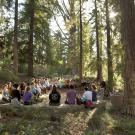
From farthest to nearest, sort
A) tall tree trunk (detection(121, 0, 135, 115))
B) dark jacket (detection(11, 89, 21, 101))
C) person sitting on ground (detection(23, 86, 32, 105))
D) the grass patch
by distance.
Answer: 1. dark jacket (detection(11, 89, 21, 101))
2. person sitting on ground (detection(23, 86, 32, 105))
3. tall tree trunk (detection(121, 0, 135, 115))
4. the grass patch

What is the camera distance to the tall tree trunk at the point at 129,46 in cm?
1814

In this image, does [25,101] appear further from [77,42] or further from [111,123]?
[77,42]

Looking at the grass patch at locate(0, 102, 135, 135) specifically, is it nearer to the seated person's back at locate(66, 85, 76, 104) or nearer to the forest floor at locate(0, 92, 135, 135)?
the forest floor at locate(0, 92, 135, 135)

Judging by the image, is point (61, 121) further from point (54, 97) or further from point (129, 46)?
point (129, 46)

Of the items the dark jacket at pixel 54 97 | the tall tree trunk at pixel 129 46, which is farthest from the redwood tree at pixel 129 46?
the dark jacket at pixel 54 97

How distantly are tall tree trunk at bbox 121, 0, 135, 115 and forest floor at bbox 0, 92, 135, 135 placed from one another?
4.12ft

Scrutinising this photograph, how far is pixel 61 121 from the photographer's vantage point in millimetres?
15102

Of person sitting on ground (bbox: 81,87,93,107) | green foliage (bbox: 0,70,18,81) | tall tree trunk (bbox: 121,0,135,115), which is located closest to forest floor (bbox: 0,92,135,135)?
person sitting on ground (bbox: 81,87,93,107)

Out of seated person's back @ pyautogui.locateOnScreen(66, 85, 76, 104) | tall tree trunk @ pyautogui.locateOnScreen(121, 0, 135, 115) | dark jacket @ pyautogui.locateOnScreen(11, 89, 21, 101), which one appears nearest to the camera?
tall tree trunk @ pyautogui.locateOnScreen(121, 0, 135, 115)

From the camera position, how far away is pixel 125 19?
18.4 meters

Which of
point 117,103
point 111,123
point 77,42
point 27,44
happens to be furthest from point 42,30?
point 111,123

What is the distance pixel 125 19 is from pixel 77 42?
27503 mm

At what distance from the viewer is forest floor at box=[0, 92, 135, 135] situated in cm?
1362

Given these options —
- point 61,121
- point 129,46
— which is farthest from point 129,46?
point 61,121
